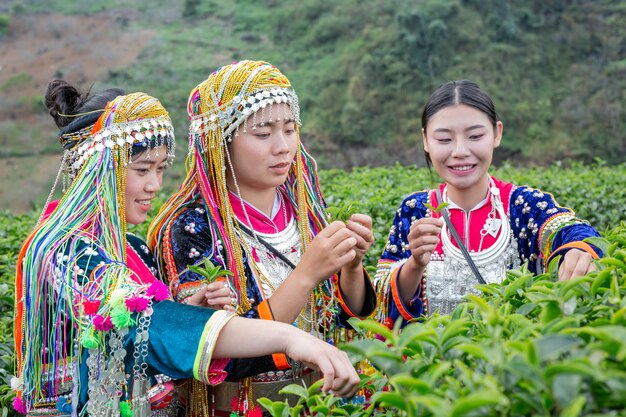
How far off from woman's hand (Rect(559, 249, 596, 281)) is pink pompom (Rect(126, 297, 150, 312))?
1.11m

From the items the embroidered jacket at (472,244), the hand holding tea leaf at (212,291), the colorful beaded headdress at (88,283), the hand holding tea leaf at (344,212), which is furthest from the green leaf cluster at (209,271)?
the embroidered jacket at (472,244)

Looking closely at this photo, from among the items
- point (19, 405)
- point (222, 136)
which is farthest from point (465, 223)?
point (19, 405)

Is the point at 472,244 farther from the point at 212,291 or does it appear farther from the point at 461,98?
the point at 212,291

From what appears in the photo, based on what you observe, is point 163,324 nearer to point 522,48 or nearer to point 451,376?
point 451,376

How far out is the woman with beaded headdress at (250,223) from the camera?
2.16 metres

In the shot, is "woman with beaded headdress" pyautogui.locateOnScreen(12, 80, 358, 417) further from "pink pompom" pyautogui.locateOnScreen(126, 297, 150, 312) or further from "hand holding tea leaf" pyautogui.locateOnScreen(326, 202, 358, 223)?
"hand holding tea leaf" pyautogui.locateOnScreen(326, 202, 358, 223)

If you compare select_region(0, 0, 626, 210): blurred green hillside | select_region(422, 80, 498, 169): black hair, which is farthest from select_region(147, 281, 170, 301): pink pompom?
select_region(0, 0, 626, 210): blurred green hillside

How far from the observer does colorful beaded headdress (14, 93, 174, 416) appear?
1.89 m

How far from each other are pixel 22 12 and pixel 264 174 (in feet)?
66.5

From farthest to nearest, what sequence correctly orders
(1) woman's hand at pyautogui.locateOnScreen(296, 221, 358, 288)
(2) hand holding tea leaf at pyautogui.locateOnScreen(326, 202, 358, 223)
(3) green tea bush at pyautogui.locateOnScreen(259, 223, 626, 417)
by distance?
(2) hand holding tea leaf at pyautogui.locateOnScreen(326, 202, 358, 223)
(1) woman's hand at pyautogui.locateOnScreen(296, 221, 358, 288)
(3) green tea bush at pyautogui.locateOnScreen(259, 223, 626, 417)

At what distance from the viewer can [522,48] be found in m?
19.1

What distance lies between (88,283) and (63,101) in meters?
0.69

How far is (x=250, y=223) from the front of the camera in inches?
92.4

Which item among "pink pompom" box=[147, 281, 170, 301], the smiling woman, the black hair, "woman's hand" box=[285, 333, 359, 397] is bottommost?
"woman's hand" box=[285, 333, 359, 397]
